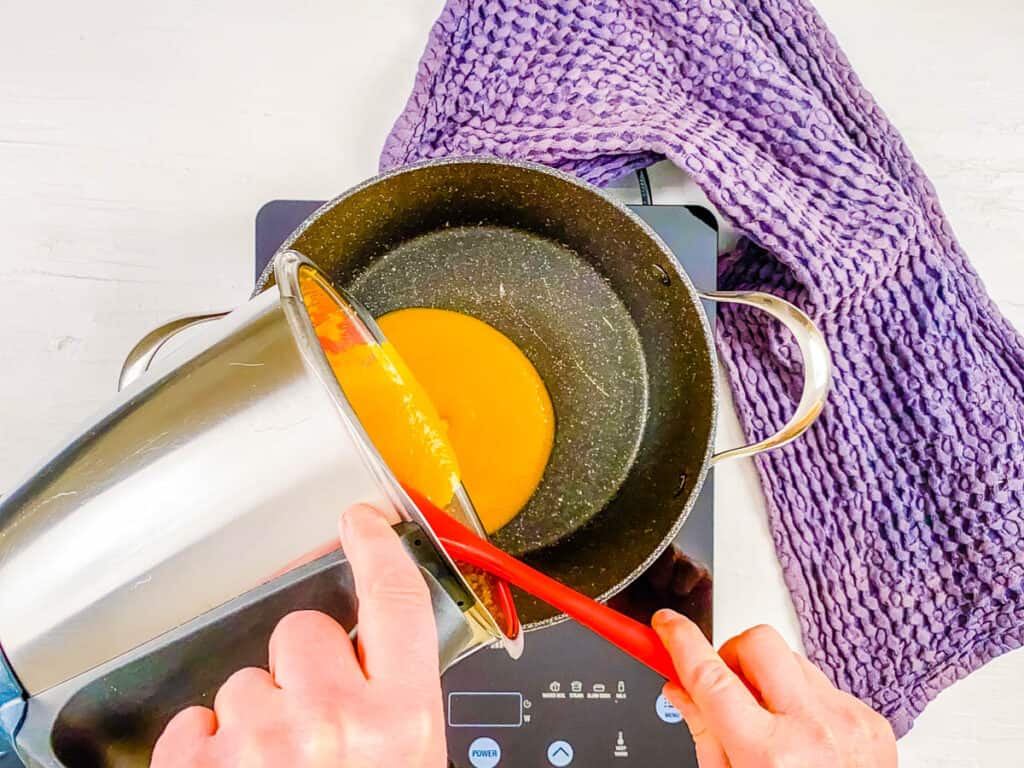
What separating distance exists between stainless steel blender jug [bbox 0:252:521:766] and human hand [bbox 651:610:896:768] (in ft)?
0.33

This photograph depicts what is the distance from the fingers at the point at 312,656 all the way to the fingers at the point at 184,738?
4 cm

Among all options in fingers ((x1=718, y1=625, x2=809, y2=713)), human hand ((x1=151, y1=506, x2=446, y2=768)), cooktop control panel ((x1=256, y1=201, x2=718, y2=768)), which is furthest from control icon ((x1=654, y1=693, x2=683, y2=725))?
human hand ((x1=151, y1=506, x2=446, y2=768))

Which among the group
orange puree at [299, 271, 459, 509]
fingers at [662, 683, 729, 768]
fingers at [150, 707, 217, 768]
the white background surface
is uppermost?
the white background surface

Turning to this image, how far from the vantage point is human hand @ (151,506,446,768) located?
1.05 ft

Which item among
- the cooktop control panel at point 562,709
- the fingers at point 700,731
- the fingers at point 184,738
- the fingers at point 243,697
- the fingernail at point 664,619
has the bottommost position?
the cooktop control panel at point 562,709

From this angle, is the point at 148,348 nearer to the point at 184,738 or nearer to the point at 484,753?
the point at 184,738

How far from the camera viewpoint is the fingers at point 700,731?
1.36ft

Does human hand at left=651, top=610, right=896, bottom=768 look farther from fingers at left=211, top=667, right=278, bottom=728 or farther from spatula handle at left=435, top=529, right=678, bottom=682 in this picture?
fingers at left=211, top=667, right=278, bottom=728

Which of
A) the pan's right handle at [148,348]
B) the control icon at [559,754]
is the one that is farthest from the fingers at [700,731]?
the pan's right handle at [148,348]

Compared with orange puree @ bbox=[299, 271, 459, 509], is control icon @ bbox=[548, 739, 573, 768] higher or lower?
lower

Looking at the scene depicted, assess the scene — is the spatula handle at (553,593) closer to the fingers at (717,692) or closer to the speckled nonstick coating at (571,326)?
the fingers at (717,692)

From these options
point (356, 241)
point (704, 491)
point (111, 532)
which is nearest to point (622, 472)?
point (704, 491)

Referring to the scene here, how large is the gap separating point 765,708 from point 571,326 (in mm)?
279

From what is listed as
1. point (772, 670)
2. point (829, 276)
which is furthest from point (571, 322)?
point (772, 670)
